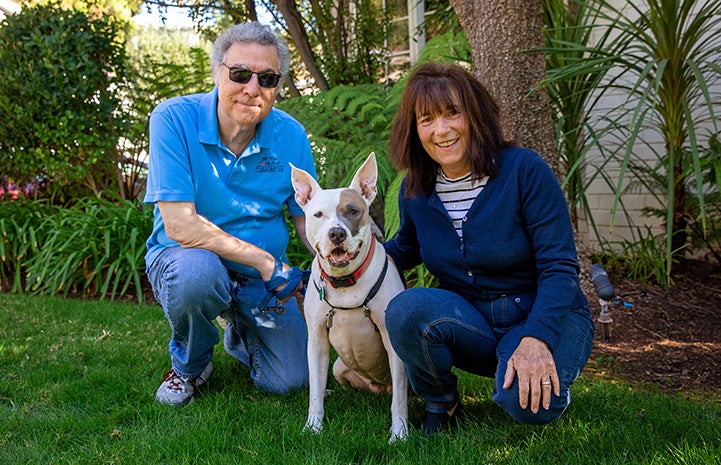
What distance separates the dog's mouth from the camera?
2.48 metres

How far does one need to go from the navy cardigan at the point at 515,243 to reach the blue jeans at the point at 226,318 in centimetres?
99

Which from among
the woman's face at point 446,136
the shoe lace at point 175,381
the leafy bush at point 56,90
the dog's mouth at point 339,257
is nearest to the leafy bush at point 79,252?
the leafy bush at point 56,90

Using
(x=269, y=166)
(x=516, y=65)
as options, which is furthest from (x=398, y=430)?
(x=516, y=65)

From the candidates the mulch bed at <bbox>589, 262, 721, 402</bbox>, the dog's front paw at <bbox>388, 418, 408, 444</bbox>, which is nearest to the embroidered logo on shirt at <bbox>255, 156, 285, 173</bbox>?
the dog's front paw at <bbox>388, 418, 408, 444</bbox>

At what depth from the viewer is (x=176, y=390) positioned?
3.07m

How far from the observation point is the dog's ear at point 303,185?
269cm

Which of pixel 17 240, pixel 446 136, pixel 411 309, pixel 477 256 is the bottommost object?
pixel 17 240

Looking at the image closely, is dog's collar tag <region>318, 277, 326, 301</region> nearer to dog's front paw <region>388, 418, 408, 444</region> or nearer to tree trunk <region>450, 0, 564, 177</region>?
dog's front paw <region>388, 418, 408, 444</region>

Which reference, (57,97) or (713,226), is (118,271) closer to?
(57,97)

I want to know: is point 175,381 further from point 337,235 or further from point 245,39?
point 245,39

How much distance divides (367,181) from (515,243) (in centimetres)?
68

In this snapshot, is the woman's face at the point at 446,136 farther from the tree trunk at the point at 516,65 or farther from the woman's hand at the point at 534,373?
the tree trunk at the point at 516,65

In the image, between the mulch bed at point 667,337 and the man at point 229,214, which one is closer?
the man at point 229,214

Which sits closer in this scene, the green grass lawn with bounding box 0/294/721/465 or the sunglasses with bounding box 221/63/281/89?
the green grass lawn with bounding box 0/294/721/465
